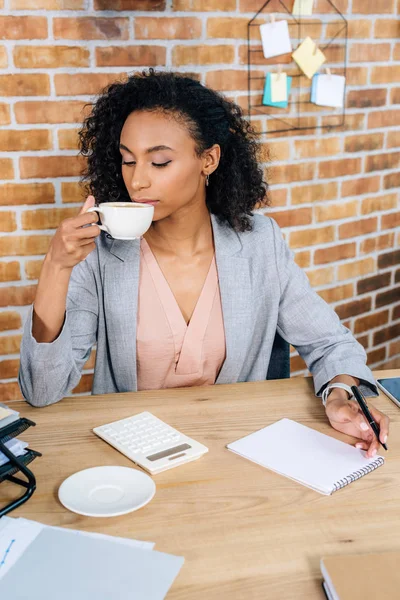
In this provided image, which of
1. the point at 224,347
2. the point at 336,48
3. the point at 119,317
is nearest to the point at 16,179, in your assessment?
the point at 119,317

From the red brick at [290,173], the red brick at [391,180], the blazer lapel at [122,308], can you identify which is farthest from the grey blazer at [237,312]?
the red brick at [391,180]

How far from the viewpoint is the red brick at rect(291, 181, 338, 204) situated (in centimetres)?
236


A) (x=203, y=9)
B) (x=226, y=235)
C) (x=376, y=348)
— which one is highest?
(x=203, y=9)

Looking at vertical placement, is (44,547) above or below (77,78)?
below

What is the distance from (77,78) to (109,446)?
1225mm

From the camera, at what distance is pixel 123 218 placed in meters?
1.22

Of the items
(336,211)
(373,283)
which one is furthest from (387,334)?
(336,211)

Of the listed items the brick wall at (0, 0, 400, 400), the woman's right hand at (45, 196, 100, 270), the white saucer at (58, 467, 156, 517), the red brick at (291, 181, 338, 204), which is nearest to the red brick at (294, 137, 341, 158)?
the brick wall at (0, 0, 400, 400)

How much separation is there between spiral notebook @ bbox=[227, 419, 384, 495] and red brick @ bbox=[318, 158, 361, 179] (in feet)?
4.75

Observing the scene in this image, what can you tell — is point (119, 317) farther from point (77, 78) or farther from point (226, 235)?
point (77, 78)

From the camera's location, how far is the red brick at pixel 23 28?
1800 millimetres

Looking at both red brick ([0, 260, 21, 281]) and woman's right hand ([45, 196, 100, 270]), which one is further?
red brick ([0, 260, 21, 281])

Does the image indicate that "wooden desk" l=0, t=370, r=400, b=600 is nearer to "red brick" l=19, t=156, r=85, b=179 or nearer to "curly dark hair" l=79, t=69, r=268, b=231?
"curly dark hair" l=79, t=69, r=268, b=231

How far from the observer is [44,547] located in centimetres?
82
